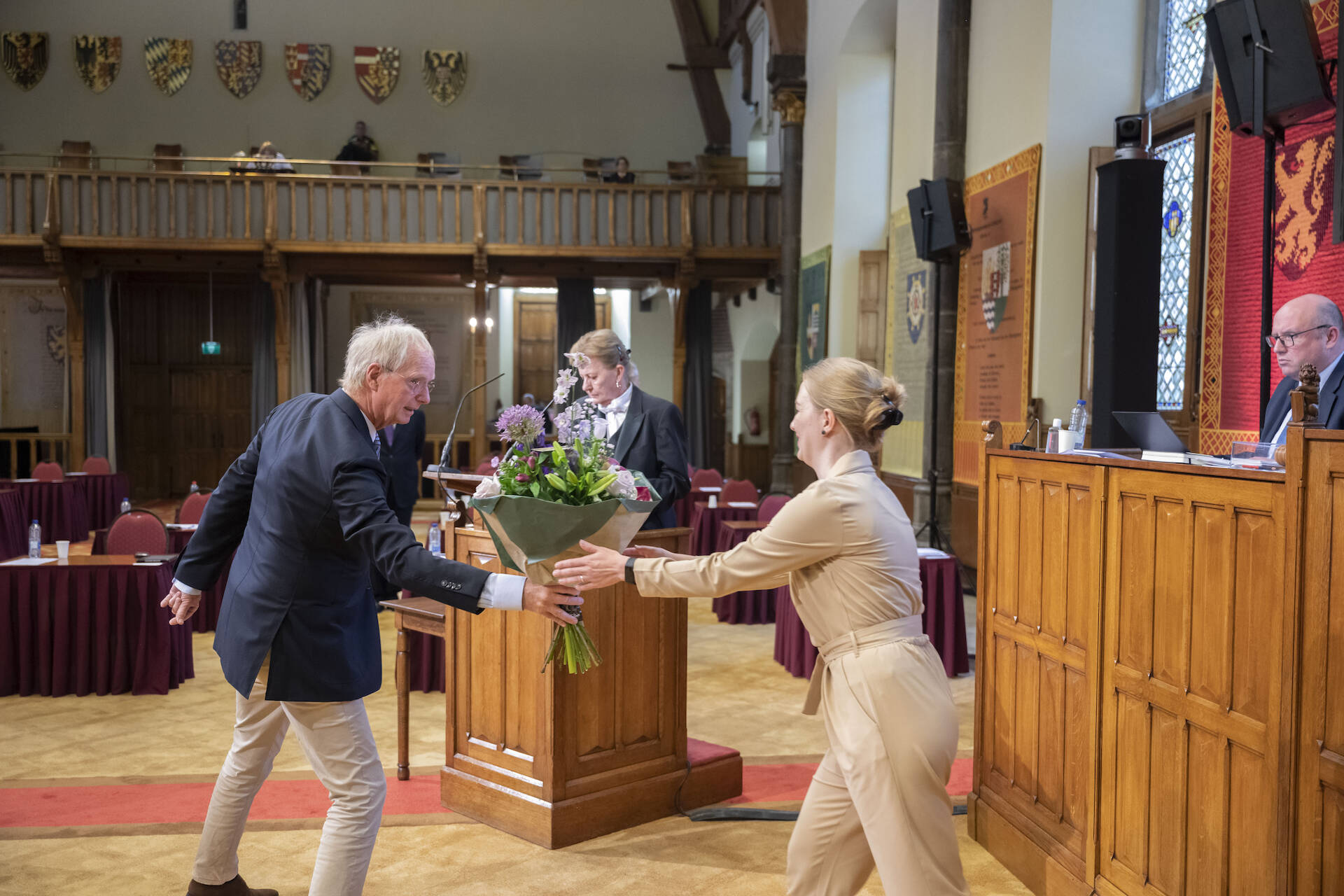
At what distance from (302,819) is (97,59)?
1605 cm

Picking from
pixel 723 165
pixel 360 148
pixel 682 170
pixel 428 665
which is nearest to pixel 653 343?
pixel 723 165

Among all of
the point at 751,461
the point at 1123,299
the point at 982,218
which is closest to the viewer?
the point at 1123,299

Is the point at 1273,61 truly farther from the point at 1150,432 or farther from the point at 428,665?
the point at 428,665

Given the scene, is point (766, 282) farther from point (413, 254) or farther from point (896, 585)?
point (896, 585)

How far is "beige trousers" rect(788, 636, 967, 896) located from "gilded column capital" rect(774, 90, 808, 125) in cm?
1105

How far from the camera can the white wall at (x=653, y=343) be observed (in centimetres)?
1717

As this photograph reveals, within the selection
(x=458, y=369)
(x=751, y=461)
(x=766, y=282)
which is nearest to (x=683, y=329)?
(x=766, y=282)

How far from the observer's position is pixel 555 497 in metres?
2.34

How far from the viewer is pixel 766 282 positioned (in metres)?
13.8

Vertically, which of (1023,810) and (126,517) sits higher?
(126,517)

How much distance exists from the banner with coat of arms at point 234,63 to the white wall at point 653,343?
684 centimetres

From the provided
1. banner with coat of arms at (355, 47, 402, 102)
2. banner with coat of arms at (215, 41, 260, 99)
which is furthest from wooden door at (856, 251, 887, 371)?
banner with coat of arms at (215, 41, 260, 99)

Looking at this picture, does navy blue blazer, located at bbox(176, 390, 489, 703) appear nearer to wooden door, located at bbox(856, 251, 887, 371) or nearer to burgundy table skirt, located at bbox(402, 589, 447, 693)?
burgundy table skirt, located at bbox(402, 589, 447, 693)

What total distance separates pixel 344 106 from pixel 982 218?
11884 millimetres
